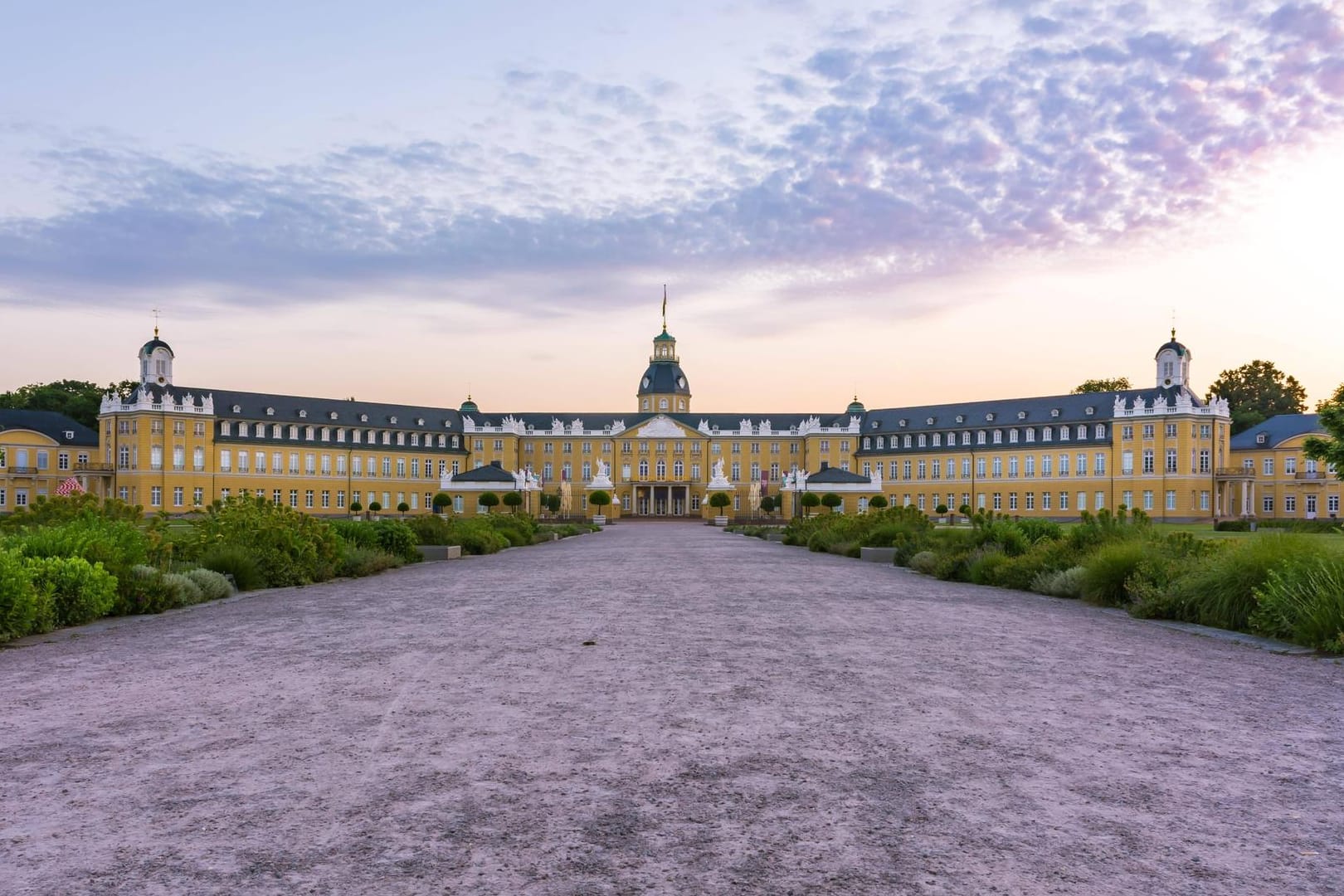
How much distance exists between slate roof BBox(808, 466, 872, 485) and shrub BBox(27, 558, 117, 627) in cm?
6510

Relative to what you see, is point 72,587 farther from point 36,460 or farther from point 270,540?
point 36,460

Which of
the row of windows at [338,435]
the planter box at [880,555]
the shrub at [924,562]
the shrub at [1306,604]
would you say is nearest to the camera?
the shrub at [1306,604]

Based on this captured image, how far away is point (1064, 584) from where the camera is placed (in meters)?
16.1

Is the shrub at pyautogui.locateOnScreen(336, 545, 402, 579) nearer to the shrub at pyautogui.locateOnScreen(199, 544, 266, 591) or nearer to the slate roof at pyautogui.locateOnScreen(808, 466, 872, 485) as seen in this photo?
the shrub at pyautogui.locateOnScreen(199, 544, 266, 591)

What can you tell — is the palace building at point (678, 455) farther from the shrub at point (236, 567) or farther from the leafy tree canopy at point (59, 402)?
the shrub at point (236, 567)

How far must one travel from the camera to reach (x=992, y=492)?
9706cm

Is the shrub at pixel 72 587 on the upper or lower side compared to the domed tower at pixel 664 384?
lower

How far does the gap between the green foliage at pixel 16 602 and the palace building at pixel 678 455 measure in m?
59.4

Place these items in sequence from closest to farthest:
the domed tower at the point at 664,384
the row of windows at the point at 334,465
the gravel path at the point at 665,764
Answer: the gravel path at the point at 665,764 < the row of windows at the point at 334,465 < the domed tower at the point at 664,384

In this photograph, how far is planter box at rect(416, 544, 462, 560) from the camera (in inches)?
1030

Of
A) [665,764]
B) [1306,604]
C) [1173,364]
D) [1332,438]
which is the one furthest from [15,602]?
[1173,364]

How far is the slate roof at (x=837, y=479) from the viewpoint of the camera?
74250mm

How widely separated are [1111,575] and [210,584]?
1395cm

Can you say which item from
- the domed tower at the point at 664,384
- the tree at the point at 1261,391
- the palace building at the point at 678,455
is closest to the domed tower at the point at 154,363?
the palace building at the point at 678,455
